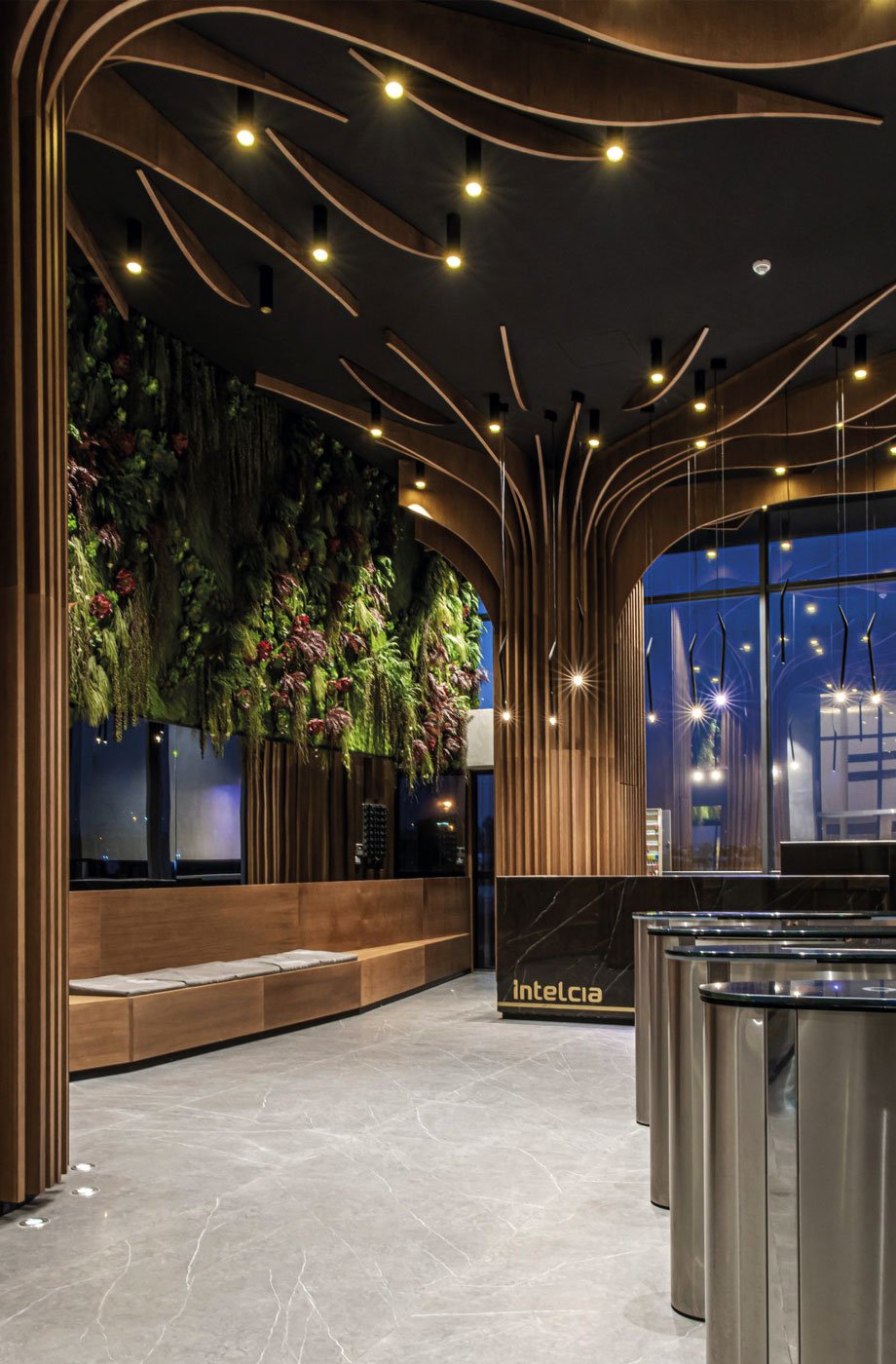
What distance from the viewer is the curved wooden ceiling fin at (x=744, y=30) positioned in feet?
15.7

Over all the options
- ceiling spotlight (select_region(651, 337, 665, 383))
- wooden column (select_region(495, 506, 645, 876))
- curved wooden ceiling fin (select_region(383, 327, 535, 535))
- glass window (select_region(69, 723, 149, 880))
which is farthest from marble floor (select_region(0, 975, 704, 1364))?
ceiling spotlight (select_region(651, 337, 665, 383))

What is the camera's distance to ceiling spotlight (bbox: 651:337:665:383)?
8.05m

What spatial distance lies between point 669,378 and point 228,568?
3546 millimetres

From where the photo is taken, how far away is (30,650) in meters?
4.32

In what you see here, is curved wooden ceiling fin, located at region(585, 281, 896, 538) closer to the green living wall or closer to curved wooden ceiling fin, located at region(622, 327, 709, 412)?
curved wooden ceiling fin, located at region(622, 327, 709, 412)

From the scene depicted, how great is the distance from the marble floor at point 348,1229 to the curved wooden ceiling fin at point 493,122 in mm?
4490

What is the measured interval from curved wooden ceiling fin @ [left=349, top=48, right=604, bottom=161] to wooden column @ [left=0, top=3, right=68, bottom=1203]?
1571 mm

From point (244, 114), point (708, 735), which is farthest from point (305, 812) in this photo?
point (244, 114)

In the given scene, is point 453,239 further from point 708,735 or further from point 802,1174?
point 708,735

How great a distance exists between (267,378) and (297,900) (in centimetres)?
399

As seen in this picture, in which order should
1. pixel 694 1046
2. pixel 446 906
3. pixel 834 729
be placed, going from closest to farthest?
pixel 694 1046, pixel 446 906, pixel 834 729

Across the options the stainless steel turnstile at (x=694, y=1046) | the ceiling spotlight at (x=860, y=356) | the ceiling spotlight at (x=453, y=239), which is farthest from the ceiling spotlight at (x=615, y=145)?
the stainless steel turnstile at (x=694, y=1046)

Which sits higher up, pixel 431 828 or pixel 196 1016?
pixel 431 828

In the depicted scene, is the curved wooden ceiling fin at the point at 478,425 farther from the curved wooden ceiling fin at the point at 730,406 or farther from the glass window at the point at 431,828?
the glass window at the point at 431,828
